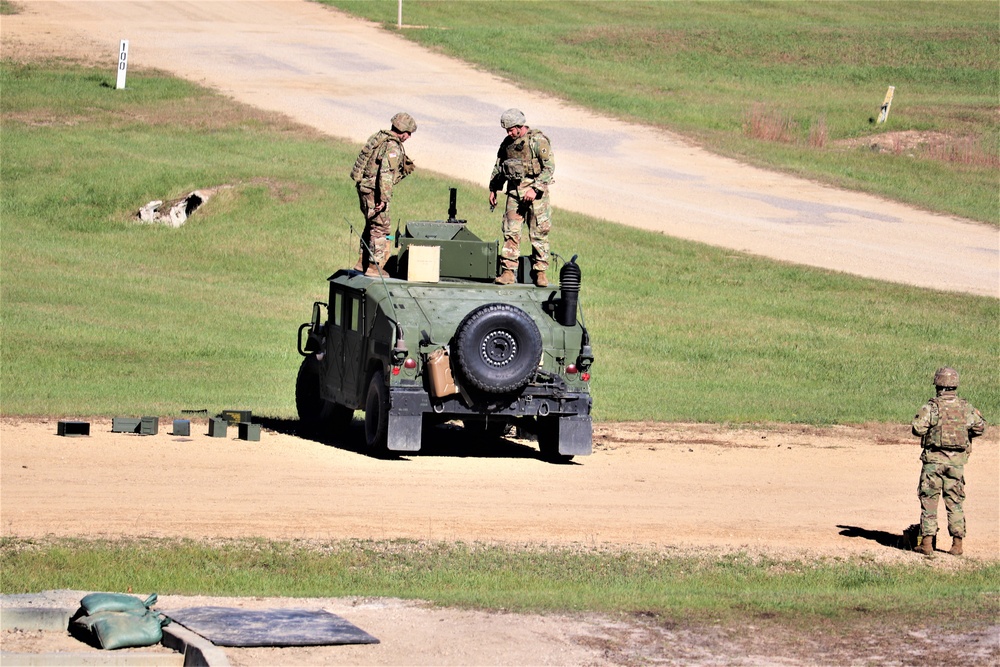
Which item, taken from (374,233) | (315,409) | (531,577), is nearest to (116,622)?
(531,577)

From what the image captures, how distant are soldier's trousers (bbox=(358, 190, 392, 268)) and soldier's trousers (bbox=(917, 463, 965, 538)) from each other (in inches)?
285

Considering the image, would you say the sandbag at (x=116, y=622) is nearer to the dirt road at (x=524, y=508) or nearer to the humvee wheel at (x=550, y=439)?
the dirt road at (x=524, y=508)

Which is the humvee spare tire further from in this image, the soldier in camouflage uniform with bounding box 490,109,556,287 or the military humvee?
the soldier in camouflage uniform with bounding box 490,109,556,287

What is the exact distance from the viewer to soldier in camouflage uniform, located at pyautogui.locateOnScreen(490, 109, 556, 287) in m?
19.3

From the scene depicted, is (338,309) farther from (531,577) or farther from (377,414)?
(531,577)

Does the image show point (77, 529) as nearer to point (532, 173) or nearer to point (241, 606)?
point (241, 606)

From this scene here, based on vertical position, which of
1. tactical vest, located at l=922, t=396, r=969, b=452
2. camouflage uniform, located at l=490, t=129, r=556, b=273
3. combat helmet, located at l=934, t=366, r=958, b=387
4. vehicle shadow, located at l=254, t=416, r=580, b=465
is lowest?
vehicle shadow, located at l=254, t=416, r=580, b=465

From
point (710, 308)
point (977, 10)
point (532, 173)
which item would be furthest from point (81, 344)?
point (977, 10)

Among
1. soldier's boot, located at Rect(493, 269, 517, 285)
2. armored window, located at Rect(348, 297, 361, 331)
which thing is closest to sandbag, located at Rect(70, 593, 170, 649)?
armored window, located at Rect(348, 297, 361, 331)

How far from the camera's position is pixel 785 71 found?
5678 cm

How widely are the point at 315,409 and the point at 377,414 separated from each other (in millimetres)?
2961

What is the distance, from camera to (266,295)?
3045 centimetres

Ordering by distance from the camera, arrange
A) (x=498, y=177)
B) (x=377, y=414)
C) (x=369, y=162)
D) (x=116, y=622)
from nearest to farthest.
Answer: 1. (x=116, y=622)
2. (x=377, y=414)
3. (x=498, y=177)
4. (x=369, y=162)

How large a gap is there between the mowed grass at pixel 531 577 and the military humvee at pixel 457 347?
12.4 feet
